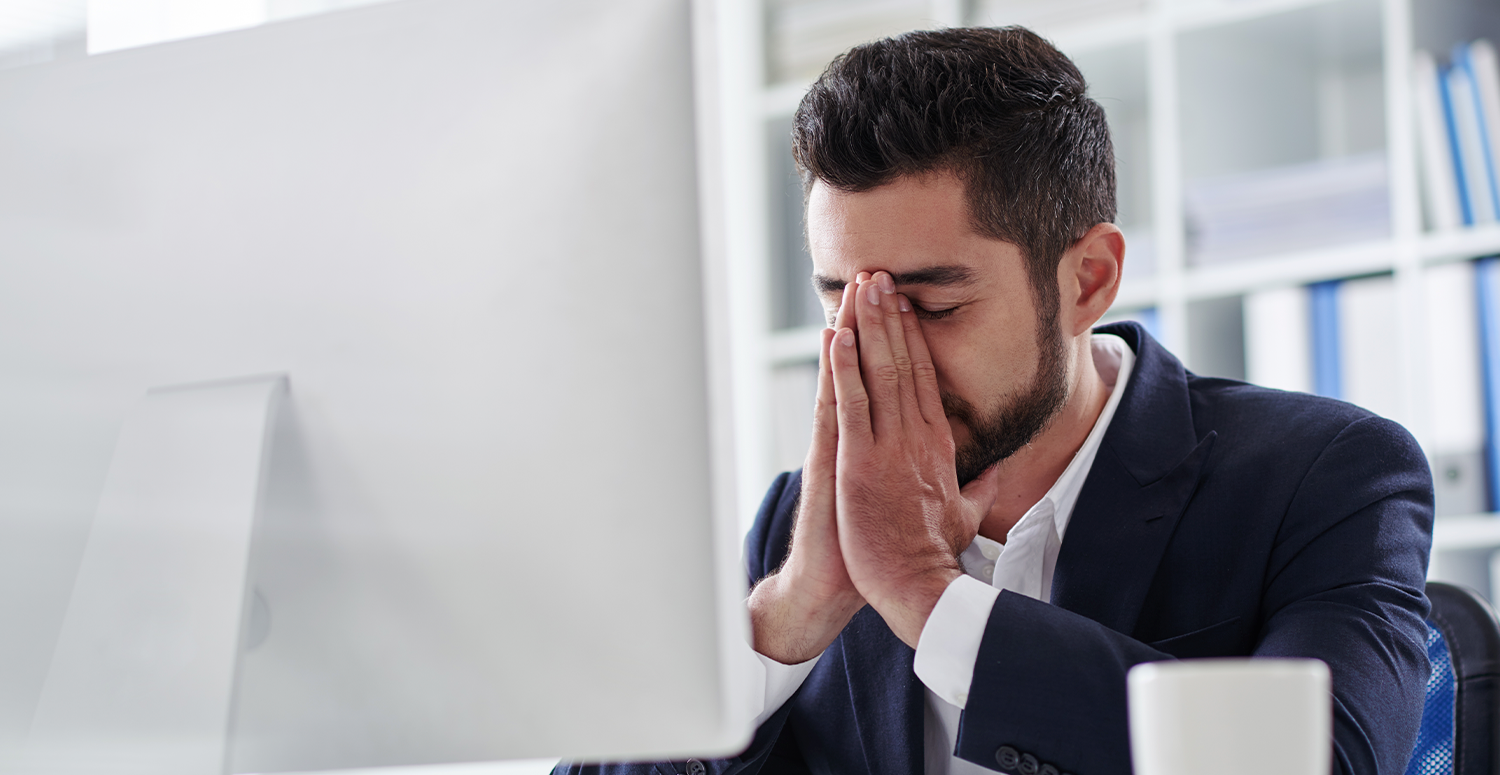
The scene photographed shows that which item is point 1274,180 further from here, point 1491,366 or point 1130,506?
point 1130,506

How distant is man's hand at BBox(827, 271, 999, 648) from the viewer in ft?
3.60

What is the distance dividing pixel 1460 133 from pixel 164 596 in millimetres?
1905

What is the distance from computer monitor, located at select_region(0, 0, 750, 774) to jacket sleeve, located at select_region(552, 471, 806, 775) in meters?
0.57

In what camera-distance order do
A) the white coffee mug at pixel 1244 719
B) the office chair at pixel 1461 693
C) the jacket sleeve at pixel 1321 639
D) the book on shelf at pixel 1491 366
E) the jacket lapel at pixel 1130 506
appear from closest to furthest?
the white coffee mug at pixel 1244 719
the jacket sleeve at pixel 1321 639
the office chair at pixel 1461 693
the jacket lapel at pixel 1130 506
the book on shelf at pixel 1491 366

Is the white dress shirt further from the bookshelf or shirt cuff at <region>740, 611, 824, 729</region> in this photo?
the bookshelf

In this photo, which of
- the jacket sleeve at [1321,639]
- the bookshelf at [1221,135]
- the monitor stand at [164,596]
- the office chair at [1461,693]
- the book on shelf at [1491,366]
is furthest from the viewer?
the bookshelf at [1221,135]

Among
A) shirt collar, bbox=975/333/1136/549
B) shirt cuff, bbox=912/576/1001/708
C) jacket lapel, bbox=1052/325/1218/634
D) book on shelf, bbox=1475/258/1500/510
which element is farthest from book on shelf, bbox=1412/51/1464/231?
shirt cuff, bbox=912/576/1001/708

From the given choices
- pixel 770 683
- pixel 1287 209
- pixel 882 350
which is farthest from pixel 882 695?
pixel 1287 209

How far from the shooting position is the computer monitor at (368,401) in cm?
60

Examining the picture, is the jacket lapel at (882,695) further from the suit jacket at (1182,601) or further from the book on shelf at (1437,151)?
the book on shelf at (1437,151)

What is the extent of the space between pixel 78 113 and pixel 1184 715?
706 millimetres

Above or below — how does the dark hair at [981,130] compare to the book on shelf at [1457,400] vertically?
above

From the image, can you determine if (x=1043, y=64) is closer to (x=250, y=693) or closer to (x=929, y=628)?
(x=929, y=628)

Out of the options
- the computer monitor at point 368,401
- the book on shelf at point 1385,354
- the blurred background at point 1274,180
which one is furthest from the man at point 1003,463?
the book on shelf at point 1385,354
